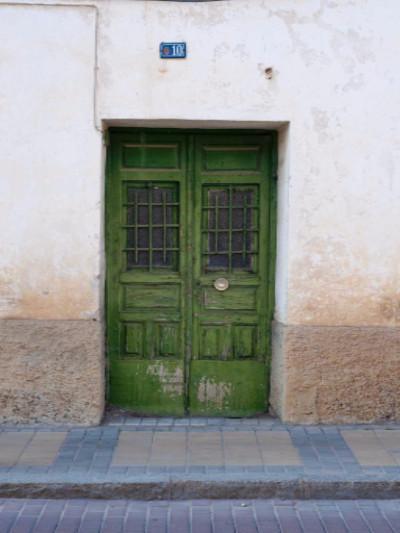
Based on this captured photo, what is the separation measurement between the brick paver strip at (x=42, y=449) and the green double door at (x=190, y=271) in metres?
Result: 0.78

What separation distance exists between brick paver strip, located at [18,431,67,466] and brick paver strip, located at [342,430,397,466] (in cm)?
223

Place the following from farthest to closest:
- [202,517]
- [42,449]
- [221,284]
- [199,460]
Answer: [221,284] → [42,449] → [199,460] → [202,517]

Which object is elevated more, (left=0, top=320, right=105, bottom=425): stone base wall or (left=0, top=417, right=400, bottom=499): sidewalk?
(left=0, top=320, right=105, bottom=425): stone base wall

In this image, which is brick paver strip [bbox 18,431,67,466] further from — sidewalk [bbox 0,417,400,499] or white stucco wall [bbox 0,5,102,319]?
white stucco wall [bbox 0,5,102,319]

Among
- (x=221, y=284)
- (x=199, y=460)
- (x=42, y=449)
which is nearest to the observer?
(x=199, y=460)

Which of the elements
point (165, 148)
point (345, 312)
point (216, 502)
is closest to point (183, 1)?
point (165, 148)

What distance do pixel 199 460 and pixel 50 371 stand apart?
1538 mm

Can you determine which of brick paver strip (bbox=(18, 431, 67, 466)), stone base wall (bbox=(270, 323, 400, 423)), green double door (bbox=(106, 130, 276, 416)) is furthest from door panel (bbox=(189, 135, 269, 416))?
brick paver strip (bbox=(18, 431, 67, 466))

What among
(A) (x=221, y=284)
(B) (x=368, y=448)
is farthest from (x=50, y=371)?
(B) (x=368, y=448)

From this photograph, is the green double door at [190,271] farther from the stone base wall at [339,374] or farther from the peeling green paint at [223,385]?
the stone base wall at [339,374]

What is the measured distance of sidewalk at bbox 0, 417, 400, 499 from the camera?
16.2 ft

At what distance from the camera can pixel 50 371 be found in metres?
6.08

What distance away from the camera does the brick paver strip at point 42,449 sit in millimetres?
5281

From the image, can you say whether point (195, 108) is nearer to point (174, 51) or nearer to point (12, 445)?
point (174, 51)
